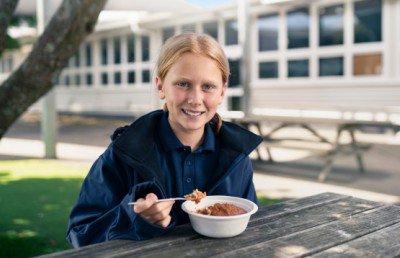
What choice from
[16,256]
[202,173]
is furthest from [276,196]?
[202,173]

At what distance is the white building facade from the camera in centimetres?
1146

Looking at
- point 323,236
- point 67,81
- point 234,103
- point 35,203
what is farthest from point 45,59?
point 67,81

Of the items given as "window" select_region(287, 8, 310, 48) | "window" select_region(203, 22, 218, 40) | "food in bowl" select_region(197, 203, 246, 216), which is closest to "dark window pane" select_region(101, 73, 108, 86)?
"window" select_region(203, 22, 218, 40)

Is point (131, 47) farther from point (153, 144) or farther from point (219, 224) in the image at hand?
point (219, 224)

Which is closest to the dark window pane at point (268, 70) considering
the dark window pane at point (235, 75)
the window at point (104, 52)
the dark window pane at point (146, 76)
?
the dark window pane at point (235, 75)

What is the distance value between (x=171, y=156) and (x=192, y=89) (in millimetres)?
320

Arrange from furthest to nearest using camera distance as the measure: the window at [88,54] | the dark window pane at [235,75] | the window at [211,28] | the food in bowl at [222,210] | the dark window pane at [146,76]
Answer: the window at [88,54] < the dark window pane at [146,76] < the window at [211,28] < the dark window pane at [235,75] < the food in bowl at [222,210]

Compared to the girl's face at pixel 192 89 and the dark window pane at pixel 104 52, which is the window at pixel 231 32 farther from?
the girl's face at pixel 192 89

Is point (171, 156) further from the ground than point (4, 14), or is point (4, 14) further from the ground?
point (4, 14)

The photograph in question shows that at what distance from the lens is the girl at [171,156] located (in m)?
1.69

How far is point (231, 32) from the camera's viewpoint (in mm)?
14961

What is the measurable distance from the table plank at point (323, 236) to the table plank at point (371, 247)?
29mm

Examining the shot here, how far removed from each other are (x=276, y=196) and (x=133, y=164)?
4372 millimetres

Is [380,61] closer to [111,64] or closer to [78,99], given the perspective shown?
[111,64]
